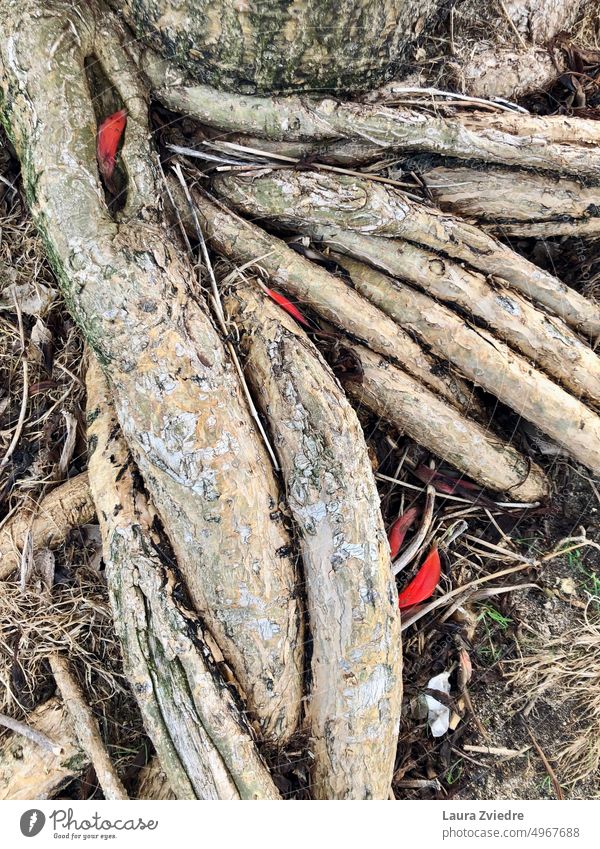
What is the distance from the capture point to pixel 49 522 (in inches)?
61.9

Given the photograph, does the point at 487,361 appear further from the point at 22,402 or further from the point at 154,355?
the point at 22,402

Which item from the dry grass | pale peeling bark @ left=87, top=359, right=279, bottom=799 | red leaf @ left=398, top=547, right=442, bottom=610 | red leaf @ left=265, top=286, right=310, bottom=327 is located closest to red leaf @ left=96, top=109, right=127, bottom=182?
red leaf @ left=265, top=286, right=310, bottom=327

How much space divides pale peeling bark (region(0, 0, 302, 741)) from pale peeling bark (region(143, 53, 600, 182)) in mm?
206

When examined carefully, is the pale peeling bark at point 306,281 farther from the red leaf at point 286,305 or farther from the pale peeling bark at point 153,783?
the pale peeling bark at point 153,783

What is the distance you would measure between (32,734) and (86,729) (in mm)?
146

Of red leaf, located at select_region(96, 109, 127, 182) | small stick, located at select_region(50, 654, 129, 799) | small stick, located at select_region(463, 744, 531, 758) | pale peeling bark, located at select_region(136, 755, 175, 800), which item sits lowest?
small stick, located at select_region(463, 744, 531, 758)

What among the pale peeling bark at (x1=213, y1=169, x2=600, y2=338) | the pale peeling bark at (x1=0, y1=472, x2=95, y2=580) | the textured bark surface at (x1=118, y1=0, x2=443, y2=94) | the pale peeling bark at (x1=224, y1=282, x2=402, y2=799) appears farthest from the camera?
the pale peeling bark at (x1=0, y1=472, x2=95, y2=580)

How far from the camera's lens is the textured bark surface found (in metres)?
1.26

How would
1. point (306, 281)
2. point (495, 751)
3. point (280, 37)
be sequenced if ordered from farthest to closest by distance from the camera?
point (495, 751), point (306, 281), point (280, 37)

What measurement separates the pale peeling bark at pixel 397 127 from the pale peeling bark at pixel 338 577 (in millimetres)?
513

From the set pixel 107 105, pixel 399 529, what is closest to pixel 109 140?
pixel 107 105

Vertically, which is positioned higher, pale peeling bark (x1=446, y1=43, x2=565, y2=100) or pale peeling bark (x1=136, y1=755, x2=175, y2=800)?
pale peeling bark (x1=446, y1=43, x2=565, y2=100)

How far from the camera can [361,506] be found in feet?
4.51

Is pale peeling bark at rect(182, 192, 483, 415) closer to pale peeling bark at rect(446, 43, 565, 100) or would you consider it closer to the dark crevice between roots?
the dark crevice between roots
